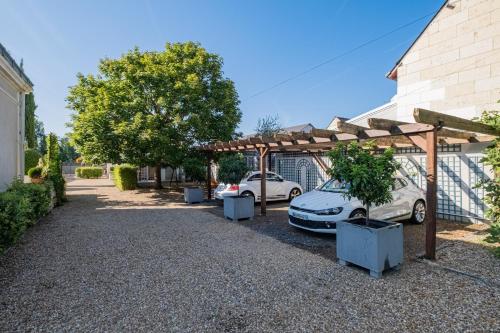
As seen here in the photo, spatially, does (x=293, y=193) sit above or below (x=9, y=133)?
below

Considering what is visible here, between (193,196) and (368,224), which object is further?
(193,196)

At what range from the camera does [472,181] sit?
7.14 metres

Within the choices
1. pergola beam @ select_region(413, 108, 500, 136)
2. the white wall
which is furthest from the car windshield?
the white wall

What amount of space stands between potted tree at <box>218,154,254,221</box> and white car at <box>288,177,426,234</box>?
189 cm

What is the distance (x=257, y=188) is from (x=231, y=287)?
708 centimetres

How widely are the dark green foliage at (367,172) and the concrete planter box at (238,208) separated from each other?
4047 millimetres

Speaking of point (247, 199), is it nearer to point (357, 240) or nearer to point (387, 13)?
point (357, 240)

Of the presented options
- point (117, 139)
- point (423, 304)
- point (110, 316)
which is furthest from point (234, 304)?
point (117, 139)

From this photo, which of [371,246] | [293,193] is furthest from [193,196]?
[371,246]

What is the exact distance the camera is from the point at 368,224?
4.52 m

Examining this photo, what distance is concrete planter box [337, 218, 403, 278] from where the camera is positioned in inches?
154

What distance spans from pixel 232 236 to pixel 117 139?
8.51m

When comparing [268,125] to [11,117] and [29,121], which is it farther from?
[29,121]

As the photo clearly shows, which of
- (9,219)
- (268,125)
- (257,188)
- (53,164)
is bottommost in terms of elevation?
(257,188)
